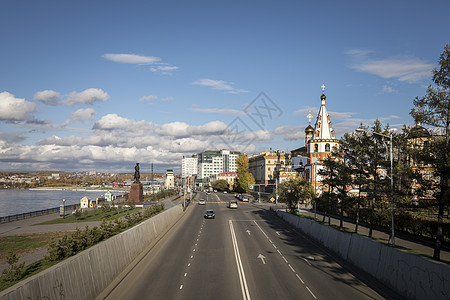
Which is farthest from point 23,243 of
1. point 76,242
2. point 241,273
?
point 241,273

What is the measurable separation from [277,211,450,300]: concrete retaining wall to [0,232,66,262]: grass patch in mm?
26548

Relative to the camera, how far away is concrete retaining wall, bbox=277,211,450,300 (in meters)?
14.1

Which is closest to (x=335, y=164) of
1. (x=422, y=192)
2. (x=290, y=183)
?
(x=290, y=183)

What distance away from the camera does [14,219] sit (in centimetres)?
5778

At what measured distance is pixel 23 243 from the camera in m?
35.1

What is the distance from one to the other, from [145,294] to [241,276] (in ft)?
19.8

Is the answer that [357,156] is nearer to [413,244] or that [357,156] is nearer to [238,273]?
[413,244]

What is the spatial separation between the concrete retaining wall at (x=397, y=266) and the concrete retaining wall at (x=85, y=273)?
14.6 m

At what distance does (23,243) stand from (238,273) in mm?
25561

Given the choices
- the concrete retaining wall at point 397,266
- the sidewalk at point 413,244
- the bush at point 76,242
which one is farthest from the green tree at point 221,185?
the concrete retaining wall at point 397,266

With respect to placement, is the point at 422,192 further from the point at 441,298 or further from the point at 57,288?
the point at 57,288

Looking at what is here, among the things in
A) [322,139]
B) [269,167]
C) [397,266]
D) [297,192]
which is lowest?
[397,266]

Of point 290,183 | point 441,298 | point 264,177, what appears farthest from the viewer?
point 264,177

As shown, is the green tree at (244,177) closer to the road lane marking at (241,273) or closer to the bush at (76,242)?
the road lane marking at (241,273)
